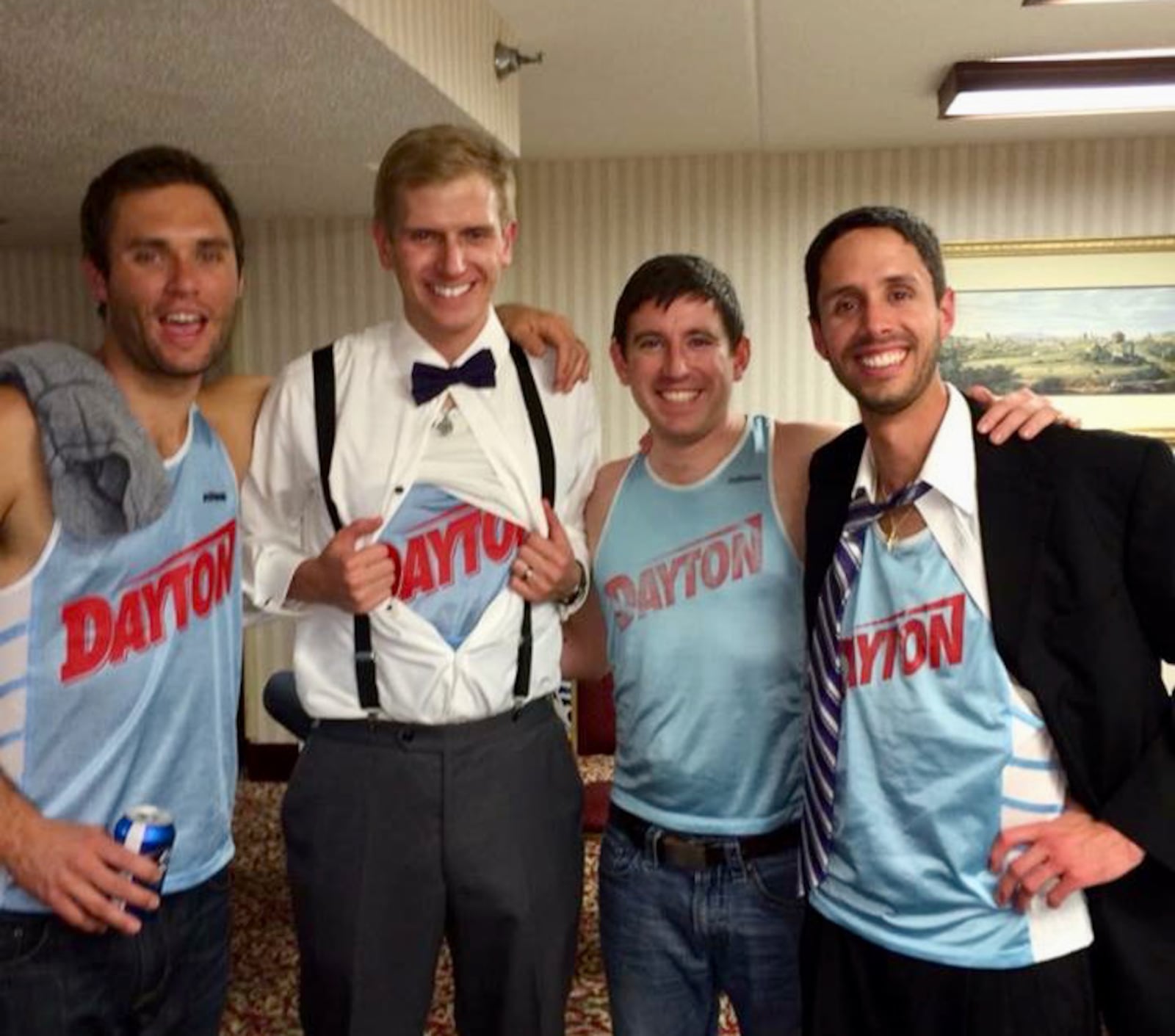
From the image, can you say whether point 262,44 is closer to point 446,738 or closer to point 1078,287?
point 446,738

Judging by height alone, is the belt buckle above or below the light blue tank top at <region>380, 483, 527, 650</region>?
below

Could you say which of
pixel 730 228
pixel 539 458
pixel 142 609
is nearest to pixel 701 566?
pixel 539 458

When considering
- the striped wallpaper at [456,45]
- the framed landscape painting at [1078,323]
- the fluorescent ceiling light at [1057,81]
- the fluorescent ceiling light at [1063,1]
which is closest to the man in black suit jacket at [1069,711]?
the striped wallpaper at [456,45]

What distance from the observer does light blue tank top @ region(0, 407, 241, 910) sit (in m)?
1.43

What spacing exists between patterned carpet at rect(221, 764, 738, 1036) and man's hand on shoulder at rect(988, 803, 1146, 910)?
143 centimetres

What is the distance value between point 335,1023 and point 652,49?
2955mm

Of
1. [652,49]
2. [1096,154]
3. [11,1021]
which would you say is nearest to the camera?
[11,1021]

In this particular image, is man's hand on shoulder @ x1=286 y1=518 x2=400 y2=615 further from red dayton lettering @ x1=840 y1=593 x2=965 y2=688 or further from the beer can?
red dayton lettering @ x1=840 y1=593 x2=965 y2=688

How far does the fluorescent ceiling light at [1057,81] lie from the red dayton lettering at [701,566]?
2.76 m

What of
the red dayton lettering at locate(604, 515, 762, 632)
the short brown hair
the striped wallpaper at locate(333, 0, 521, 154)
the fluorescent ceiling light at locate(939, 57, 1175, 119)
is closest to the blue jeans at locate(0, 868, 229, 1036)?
the red dayton lettering at locate(604, 515, 762, 632)

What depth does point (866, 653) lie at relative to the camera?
4.91 feet

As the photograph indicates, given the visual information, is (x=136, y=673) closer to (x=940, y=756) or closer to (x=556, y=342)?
(x=556, y=342)

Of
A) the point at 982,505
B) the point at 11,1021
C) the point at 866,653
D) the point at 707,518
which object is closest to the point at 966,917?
the point at 866,653

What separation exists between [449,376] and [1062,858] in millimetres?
1055
